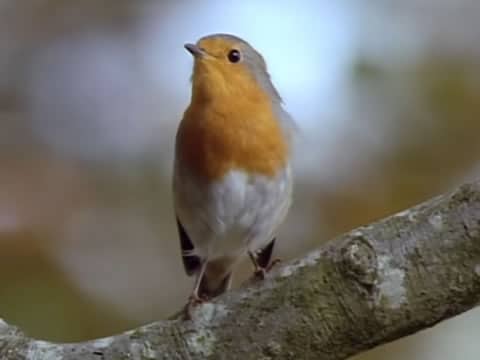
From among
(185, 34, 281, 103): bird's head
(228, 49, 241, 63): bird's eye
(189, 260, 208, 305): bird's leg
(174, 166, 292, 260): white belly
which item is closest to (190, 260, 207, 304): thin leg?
(189, 260, 208, 305): bird's leg

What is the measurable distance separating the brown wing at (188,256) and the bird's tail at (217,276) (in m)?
0.07

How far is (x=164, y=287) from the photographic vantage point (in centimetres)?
431

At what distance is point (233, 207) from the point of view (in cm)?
312

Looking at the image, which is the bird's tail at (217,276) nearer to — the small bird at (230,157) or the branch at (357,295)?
the small bird at (230,157)

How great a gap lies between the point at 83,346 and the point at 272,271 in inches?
18.0

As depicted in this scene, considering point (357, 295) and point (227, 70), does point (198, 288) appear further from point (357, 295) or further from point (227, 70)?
point (357, 295)

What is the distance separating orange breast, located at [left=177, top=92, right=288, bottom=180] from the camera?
3049 mm

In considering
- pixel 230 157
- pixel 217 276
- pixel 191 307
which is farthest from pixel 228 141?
pixel 191 307

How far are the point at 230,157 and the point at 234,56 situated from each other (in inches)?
18.7

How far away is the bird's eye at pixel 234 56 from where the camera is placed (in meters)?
3.34

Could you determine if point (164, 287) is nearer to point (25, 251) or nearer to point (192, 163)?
point (25, 251)

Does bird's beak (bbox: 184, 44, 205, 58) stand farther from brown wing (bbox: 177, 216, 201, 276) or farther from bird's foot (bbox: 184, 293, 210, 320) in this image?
bird's foot (bbox: 184, 293, 210, 320)

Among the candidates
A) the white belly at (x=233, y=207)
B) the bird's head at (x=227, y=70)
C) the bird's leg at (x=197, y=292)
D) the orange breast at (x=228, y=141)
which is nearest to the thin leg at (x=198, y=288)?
the bird's leg at (x=197, y=292)

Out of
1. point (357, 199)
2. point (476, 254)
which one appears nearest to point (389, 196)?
point (357, 199)
